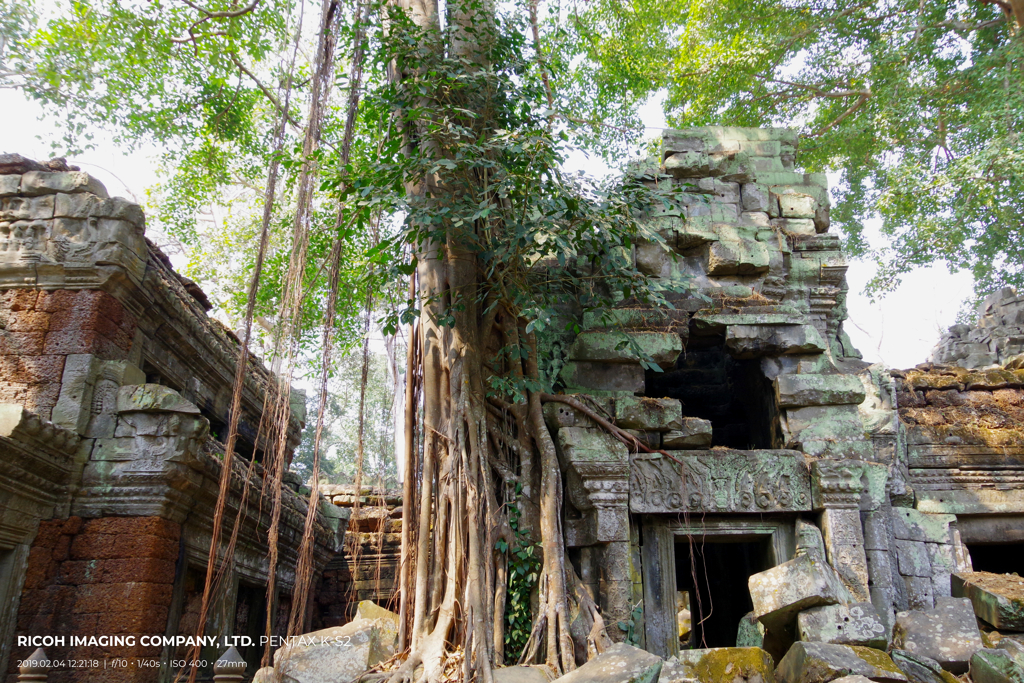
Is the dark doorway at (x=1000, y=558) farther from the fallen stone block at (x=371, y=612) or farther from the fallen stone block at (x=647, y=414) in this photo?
the fallen stone block at (x=371, y=612)

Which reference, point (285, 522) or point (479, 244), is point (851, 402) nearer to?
point (479, 244)

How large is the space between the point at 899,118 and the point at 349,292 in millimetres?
7779

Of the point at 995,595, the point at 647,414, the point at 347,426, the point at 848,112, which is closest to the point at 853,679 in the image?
the point at 647,414

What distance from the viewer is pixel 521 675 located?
3932 mm

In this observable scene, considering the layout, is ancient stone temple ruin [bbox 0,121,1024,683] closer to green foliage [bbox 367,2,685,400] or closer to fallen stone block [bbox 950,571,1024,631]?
fallen stone block [bbox 950,571,1024,631]

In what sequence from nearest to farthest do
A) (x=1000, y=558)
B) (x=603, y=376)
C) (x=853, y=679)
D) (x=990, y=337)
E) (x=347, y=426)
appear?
(x=853, y=679) → (x=603, y=376) → (x=1000, y=558) → (x=990, y=337) → (x=347, y=426)

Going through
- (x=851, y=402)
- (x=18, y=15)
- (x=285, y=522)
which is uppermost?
(x=18, y=15)

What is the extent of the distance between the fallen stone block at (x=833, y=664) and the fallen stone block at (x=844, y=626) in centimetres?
20

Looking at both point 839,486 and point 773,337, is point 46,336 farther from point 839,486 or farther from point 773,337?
point 839,486

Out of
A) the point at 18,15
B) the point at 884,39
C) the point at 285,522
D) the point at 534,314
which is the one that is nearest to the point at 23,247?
the point at 285,522

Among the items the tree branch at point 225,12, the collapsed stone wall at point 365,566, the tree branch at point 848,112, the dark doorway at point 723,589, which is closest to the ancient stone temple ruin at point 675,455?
the dark doorway at point 723,589

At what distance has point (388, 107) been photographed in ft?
17.4

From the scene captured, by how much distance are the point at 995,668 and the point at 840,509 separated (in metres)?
1.31

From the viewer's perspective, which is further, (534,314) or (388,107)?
(388,107)
